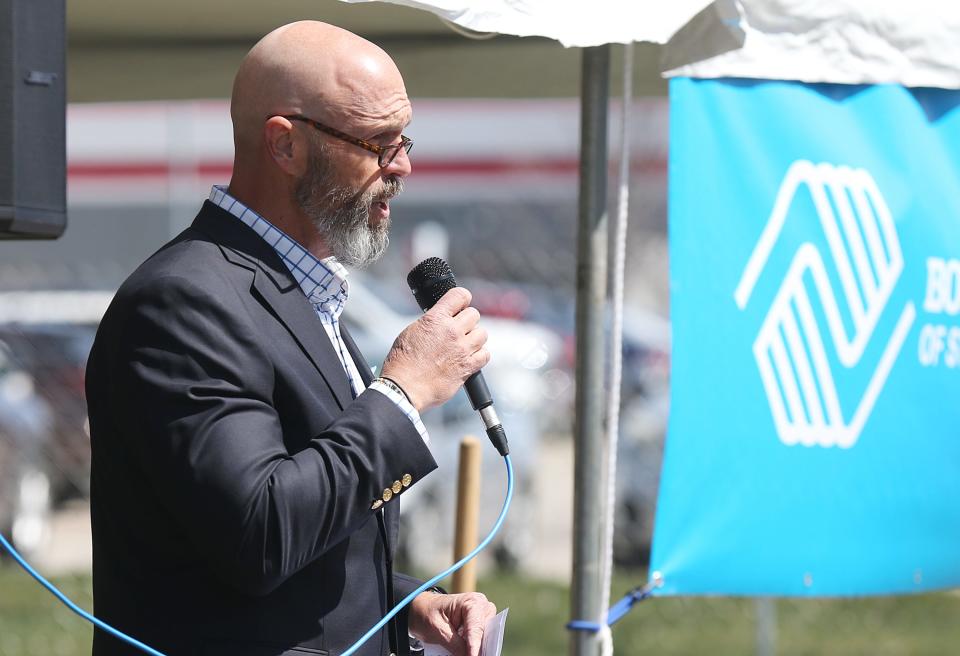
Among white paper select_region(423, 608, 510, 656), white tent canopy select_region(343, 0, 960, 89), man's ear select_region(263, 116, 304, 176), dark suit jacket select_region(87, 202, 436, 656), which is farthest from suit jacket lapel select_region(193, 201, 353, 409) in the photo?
white tent canopy select_region(343, 0, 960, 89)

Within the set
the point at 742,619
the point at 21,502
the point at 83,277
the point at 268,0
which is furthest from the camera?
the point at 83,277

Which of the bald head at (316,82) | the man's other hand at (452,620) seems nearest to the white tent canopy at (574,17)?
the bald head at (316,82)

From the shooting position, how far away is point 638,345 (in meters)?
10.4

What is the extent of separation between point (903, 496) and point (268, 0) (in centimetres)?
196

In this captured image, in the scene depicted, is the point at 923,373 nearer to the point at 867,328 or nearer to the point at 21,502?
the point at 867,328

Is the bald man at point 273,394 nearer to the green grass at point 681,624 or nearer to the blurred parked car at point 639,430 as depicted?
the green grass at point 681,624

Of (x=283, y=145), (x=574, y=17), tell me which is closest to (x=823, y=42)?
(x=574, y=17)

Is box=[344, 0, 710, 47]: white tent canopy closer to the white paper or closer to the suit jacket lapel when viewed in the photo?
the suit jacket lapel

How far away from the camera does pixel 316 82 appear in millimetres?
2074

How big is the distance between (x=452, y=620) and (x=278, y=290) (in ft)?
2.27

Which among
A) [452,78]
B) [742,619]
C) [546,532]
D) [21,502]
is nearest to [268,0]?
[452,78]

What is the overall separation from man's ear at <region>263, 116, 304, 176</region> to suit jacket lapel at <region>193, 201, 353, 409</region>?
0.38 ft

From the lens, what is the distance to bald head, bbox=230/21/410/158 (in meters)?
2.08

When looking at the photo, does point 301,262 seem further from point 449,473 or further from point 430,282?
point 449,473
